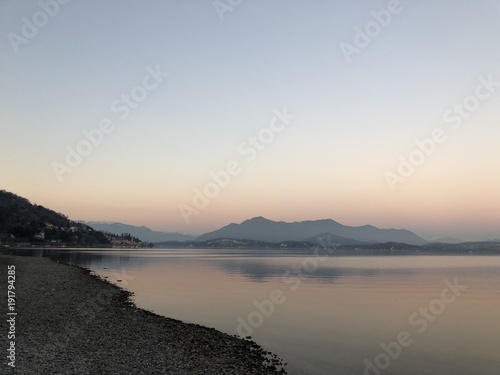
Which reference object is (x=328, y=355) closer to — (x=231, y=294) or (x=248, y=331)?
(x=248, y=331)

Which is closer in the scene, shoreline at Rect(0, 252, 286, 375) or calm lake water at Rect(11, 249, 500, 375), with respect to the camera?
shoreline at Rect(0, 252, 286, 375)

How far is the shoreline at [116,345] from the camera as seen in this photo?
14.6m

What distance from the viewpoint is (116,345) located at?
1814 cm

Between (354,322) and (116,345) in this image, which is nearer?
(116,345)

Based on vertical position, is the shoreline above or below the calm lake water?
above

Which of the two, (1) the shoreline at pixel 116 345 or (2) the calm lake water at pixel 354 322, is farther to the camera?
(2) the calm lake water at pixel 354 322

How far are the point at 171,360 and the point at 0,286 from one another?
936 inches

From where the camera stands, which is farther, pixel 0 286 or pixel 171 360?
pixel 0 286

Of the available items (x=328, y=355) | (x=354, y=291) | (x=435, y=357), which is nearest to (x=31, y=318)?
(x=328, y=355)

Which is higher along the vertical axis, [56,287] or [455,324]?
[56,287]

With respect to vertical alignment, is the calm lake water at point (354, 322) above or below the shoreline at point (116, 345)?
below

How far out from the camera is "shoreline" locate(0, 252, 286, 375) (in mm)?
14625

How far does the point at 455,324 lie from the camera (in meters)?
32.1

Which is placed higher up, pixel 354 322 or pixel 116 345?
pixel 116 345
